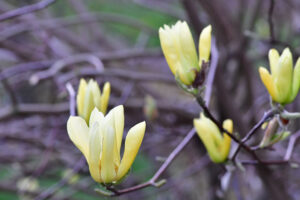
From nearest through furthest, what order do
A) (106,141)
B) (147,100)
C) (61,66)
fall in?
(106,141)
(61,66)
(147,100)

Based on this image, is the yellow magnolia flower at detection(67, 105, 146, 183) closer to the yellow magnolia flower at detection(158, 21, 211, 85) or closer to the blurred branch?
the yellow magnolia flower at detection(158, 21, 211, 85)

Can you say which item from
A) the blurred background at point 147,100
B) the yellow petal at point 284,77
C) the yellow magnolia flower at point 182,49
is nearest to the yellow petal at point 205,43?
the yellow magnolia flower at point 182,49

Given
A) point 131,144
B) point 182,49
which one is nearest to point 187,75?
point 182,49

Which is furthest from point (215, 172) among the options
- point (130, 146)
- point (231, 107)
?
point (130, 146)

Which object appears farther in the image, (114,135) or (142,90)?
(142,90)

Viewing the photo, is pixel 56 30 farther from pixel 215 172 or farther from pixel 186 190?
pixel 186 190

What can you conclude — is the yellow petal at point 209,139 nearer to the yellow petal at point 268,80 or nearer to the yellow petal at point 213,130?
the yellow petal at point 213,130

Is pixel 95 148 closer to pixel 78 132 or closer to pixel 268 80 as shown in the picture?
pixel 78 132
